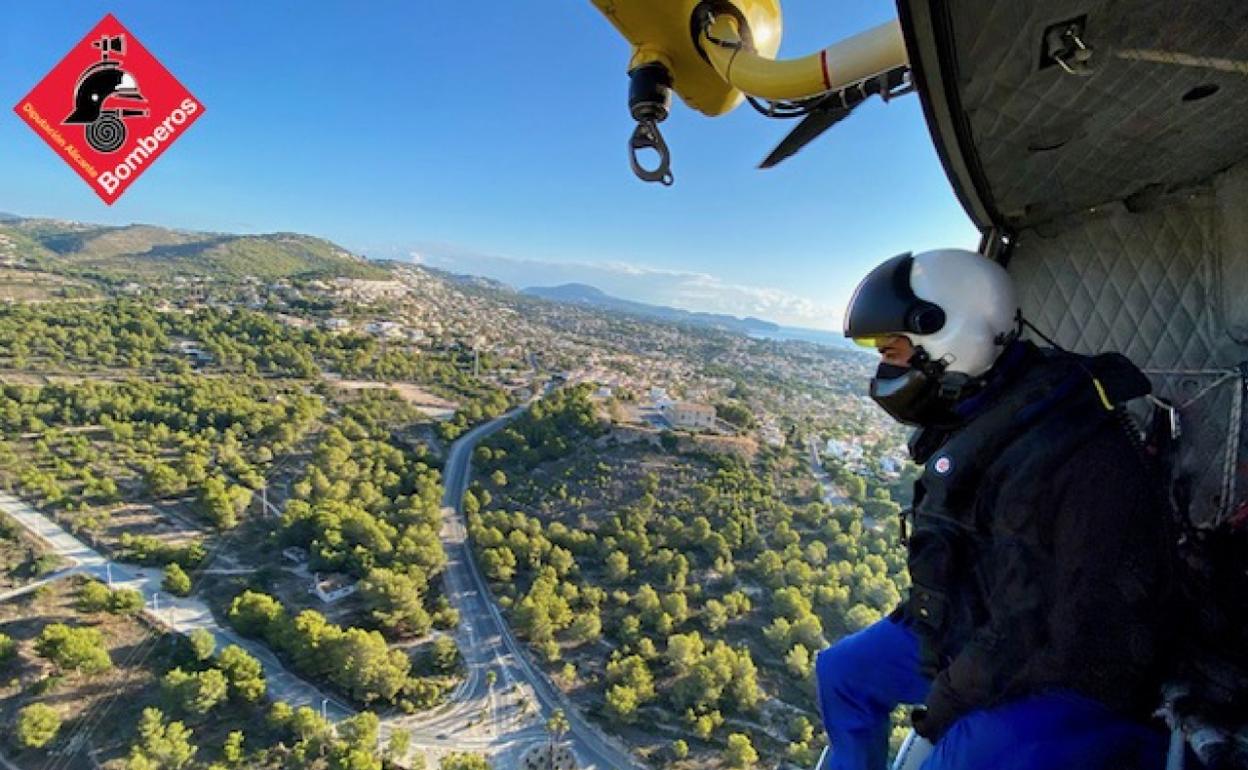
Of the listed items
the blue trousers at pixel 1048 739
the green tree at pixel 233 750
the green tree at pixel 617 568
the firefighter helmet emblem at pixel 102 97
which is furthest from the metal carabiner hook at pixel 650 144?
the green tree at pixel 617 568

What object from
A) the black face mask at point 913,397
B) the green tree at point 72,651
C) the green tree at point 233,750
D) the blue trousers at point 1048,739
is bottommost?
the green tree at point 233,750

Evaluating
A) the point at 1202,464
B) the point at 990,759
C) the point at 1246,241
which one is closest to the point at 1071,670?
the point at 990,759

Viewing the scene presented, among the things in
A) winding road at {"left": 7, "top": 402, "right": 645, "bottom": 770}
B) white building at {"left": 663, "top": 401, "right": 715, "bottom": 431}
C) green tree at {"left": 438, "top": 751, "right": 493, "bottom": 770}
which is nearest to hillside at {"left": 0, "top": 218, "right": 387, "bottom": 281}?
winding road at {"left": 7, "top": 402, "right": 645, "bottom": 770}

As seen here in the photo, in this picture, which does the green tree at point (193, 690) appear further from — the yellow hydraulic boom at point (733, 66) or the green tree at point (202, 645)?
the yellow hydraulic boom at point (733, 66)

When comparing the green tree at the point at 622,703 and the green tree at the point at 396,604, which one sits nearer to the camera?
the green tree at the point at 622,703

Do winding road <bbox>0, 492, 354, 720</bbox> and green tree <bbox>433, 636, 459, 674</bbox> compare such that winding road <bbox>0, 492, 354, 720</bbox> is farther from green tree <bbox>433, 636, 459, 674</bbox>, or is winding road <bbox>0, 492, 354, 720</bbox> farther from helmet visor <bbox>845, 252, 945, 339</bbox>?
helmet visor <bbox>845, 252, 945, 339</bbox>

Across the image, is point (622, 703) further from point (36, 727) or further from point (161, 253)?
point (161, 253)
